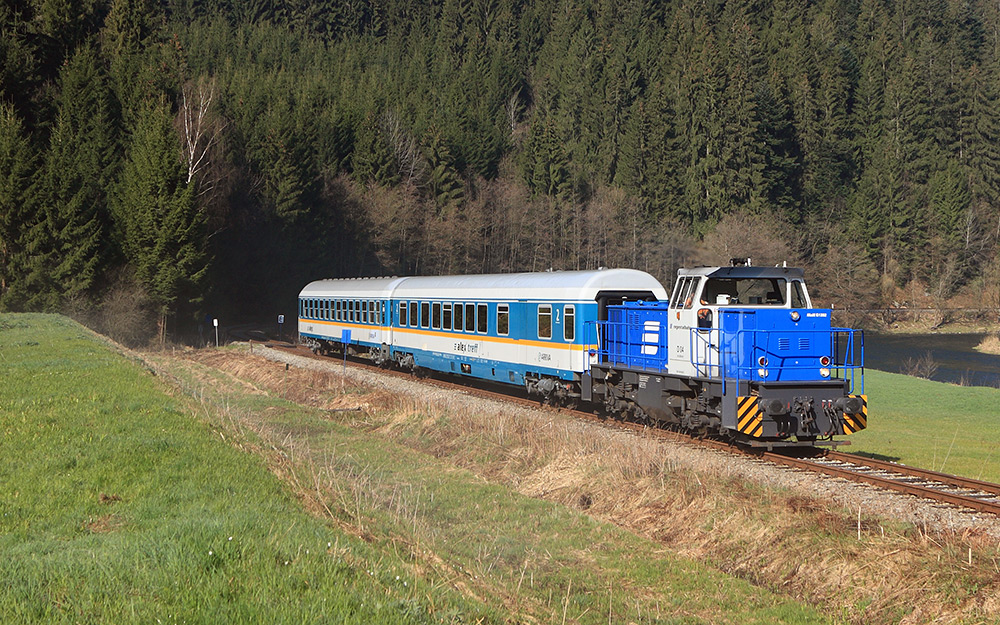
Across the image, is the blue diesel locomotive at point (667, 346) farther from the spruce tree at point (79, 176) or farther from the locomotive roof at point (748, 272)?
the spruce tree at point (79, 176)

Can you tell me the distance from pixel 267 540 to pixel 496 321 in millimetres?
18219

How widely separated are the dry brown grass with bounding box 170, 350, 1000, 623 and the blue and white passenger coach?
104 inches

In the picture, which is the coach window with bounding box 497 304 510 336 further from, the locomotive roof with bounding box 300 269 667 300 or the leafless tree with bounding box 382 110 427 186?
the leafless tree with bounding box 382 110 427 186

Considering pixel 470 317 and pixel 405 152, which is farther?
pixel 405 152

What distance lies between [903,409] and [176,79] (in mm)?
48569

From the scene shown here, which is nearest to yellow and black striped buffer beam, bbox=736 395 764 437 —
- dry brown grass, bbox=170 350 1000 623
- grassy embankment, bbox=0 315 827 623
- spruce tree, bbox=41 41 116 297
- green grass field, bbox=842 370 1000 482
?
dry brown grass, bbox=170 350 1000 623

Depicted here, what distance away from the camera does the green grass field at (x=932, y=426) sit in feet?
59.0

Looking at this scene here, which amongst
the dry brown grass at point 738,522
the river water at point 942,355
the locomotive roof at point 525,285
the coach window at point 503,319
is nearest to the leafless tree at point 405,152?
the river water at point 942,355

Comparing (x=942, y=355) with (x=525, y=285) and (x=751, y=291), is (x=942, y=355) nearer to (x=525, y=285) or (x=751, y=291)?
(x=525, y=285)

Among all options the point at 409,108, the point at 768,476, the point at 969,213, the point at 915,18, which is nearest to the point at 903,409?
the point at 768,476

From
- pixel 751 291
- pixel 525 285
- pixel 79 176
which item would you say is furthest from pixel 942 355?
pixel 79 176

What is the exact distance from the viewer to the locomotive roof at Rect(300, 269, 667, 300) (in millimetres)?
21438

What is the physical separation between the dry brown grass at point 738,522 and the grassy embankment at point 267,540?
555 millimetres

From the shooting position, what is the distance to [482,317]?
86.7 ft
